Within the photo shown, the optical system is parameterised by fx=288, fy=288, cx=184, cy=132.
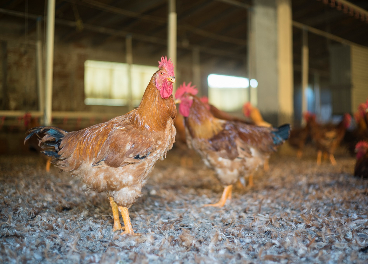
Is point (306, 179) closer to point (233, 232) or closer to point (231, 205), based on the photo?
point (231, 205)

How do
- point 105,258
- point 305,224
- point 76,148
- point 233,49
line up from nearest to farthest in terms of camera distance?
point 105,258 < point 76,148 < point 305,224 < point 233,49

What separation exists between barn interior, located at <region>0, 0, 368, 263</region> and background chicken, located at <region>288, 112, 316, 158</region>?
41 centimetres

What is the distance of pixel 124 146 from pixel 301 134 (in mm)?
6830

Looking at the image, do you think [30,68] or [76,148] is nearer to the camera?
[76,148]

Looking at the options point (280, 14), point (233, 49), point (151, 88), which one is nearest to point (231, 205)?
point (151, 88)

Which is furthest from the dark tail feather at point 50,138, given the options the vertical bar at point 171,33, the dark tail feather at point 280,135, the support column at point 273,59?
the support column at point 273,59

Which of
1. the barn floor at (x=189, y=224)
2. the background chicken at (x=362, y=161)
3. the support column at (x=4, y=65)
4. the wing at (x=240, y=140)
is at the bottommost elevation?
the barn floor at (x=189, y=224)

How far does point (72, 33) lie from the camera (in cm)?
851

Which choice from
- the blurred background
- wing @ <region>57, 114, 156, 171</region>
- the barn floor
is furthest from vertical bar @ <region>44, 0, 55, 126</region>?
wing @ <region>57, 114, 156, 171</region>

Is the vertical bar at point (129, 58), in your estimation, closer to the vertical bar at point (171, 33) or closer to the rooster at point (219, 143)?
the vertical bar at point (171, 33)

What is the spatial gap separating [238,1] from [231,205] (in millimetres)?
6991

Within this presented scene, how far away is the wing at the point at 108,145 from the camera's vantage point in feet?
8.42

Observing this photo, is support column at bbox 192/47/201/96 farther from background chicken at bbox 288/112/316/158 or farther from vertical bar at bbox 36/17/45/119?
vertical bar at bbox 36/17/45/119

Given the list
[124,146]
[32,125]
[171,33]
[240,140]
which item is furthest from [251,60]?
[124,146]
